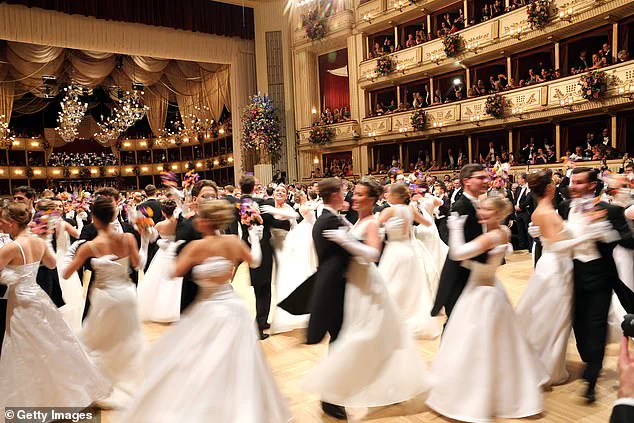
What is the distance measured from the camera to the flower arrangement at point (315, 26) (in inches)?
662

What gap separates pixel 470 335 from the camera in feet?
9.18

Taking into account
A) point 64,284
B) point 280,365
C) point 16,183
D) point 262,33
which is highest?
point 262,33

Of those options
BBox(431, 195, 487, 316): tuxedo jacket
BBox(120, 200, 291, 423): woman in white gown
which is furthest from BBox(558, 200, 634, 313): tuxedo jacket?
BBox(120, 200, 291, 423): woman in white gown

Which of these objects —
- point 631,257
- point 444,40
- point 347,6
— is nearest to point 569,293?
point 631,257

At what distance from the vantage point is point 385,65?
50.5 ft

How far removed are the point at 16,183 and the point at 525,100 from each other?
74.0 ft

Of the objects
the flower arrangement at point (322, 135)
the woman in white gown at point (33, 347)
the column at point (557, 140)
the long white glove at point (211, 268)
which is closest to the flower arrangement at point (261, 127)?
the flower arrangement at point (322, 135)

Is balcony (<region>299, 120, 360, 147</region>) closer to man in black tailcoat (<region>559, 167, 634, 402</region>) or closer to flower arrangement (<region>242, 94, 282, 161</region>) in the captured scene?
flower arrangement (<region>242, 94, 282, 161</region>)

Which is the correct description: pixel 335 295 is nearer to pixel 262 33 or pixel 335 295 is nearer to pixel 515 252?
pixel 515 252

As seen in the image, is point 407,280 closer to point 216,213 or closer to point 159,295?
point 216,213

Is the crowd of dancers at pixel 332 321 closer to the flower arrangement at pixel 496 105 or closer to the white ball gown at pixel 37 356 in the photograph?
the white ball gown at pixel 37 356

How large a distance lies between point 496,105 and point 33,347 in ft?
40.9

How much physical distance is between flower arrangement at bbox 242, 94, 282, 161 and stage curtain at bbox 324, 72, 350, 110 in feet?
8.69

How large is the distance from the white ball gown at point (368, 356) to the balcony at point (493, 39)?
10518 millimetres
